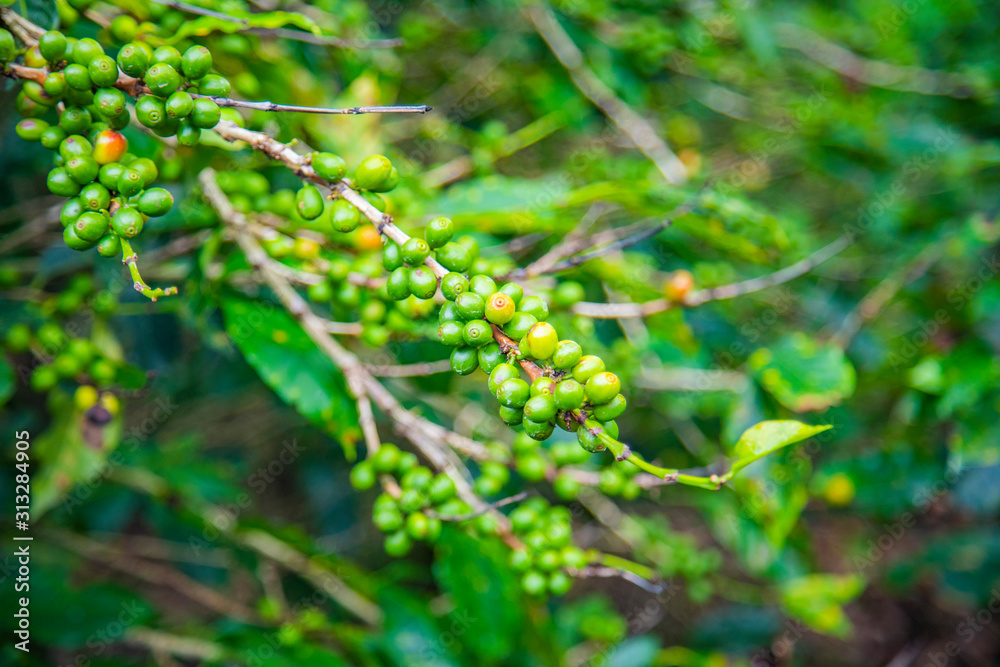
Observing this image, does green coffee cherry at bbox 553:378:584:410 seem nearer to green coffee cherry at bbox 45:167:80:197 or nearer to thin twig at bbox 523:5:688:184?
green coffee cherry at bbox 45:167:80:197

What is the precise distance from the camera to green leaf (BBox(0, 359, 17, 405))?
1408 millimetres

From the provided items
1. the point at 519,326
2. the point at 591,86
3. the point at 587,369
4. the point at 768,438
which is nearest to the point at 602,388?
the point at 587,369

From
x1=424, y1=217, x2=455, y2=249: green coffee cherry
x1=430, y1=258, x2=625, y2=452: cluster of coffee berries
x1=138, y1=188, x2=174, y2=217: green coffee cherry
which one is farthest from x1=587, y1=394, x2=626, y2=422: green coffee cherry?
x1=138, y1=188, x2=174, y2=217: green coffee cherry

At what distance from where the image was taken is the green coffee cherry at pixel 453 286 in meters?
0.85

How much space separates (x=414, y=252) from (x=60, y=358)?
46.7 inches

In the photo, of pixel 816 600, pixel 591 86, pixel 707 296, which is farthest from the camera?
pixel 591 86

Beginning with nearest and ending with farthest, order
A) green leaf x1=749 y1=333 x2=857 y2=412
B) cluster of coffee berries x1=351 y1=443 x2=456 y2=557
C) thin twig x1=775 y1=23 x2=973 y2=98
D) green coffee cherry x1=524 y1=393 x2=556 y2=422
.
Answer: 1. green coffee cherry x1=524 y1=393 x2=556 y2=422
2. cluster of coffee berries x1=351 y1=443 x2=456 y2=557
3. green leaf x1=749 y1=333 x2=857 y2=412
4. thin twig x1=775 y1=23 x2=973 y2=98

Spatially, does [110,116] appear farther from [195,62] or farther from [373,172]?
[373,172]

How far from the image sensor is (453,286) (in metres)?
0.85

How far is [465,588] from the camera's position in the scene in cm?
158

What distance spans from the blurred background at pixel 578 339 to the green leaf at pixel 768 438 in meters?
0.59

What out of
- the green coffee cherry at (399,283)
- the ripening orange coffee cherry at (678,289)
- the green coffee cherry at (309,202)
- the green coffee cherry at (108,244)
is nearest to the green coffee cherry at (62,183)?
the green coffee cherry at (108,244)

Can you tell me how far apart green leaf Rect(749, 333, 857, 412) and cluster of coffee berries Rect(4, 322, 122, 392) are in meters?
1.75

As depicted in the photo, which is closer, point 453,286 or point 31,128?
point 453,286
